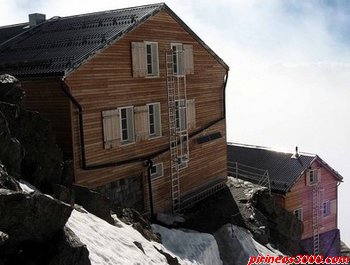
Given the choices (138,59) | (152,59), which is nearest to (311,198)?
(152,59)

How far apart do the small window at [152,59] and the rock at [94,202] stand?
800 cm

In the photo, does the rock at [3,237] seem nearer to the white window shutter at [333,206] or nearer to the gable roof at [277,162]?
the gable roof at [277,162]

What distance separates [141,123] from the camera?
73.0 feet

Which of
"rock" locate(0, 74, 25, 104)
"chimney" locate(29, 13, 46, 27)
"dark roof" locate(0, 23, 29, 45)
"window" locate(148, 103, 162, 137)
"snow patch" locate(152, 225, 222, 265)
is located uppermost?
"chimney" locate(29, 13, 46, 27)

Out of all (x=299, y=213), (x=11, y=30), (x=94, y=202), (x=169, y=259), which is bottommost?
(x=299, y=213)

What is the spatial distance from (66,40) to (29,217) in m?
13.7

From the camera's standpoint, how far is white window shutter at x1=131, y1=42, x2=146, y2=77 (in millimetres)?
21766

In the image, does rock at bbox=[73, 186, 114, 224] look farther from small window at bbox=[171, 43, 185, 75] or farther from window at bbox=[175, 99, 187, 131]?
small window at bbox=[171, 43, 185, 75]

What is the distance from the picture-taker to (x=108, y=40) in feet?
66.3

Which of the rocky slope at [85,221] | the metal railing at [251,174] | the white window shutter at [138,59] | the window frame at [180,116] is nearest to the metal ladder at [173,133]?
the window frame at [180,116]

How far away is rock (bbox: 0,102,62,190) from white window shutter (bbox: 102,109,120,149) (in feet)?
12.4

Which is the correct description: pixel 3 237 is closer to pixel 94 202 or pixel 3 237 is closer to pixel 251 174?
pixel 94 202

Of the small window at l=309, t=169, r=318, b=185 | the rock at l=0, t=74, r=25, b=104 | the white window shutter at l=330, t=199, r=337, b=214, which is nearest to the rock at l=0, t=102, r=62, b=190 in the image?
the rock at l=0, t=74, r=25, b=104

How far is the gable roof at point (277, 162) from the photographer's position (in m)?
32.5
